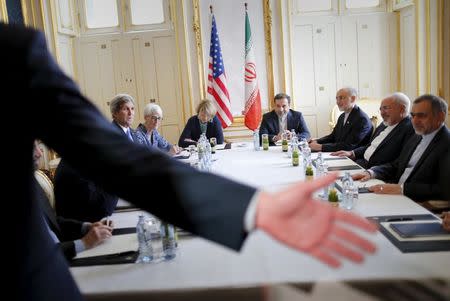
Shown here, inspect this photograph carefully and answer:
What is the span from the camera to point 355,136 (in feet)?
16.4

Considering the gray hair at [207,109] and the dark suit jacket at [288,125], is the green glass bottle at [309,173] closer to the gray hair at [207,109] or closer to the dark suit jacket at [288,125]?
the dark suit jacket at [288,125]

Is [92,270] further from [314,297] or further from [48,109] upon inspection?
[48,109]

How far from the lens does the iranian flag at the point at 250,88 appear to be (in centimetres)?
710

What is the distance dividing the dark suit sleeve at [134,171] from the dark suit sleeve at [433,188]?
2359 millimetres

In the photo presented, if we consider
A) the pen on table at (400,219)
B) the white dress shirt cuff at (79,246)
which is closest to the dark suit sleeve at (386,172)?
the pen on table at (400,219)

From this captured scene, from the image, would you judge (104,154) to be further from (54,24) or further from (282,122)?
(54,24)

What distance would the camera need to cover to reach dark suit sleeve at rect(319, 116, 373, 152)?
4.95m

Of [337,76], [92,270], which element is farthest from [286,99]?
[92,270]

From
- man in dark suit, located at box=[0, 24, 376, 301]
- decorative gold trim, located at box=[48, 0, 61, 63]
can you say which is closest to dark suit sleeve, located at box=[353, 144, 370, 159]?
man in dark suit, located at box=[0, 24, 376, 301]

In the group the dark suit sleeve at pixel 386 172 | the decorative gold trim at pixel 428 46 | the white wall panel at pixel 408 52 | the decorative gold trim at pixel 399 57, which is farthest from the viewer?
the decorative gold trim at pixel 399 57

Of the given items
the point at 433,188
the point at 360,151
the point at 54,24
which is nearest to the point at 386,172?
the point at 433,188

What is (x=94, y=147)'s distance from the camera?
57 cm

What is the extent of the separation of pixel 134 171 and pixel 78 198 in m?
2.04

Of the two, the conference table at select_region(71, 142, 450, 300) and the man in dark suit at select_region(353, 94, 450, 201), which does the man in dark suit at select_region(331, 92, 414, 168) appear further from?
the conference table at select_region(71, 142, 450, 300)
